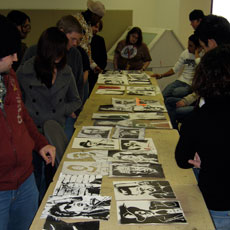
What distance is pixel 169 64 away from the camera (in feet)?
19.8

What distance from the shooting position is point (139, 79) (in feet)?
14.0

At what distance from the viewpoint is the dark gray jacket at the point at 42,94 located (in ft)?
7.93

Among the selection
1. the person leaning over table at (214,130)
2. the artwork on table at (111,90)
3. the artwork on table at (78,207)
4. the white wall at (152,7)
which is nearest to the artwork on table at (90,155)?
the artwork on table at (78,207)

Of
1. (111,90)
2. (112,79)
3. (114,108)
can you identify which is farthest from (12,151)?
(112,79)

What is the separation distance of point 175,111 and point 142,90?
0.66m

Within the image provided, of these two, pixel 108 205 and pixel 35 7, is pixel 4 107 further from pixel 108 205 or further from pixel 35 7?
pixel 35 7

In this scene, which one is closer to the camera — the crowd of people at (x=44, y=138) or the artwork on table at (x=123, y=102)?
the crowd of people at (x=44, y=138)

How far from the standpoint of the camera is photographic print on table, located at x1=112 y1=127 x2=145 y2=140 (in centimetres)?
237

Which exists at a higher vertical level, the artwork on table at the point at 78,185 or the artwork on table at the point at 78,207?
the artwork on table at the point at 78,207

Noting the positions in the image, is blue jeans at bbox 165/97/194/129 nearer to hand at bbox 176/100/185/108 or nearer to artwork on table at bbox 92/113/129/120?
hand at bbox 176/100/185/108

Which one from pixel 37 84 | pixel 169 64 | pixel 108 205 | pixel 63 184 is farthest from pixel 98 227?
pixel 169 64

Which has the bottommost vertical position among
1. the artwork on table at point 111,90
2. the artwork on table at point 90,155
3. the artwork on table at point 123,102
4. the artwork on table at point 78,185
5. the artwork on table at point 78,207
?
the artwork on table at point 111,90

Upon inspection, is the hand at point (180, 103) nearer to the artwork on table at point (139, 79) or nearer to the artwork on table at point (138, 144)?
the artwork on table at point (139, 79)

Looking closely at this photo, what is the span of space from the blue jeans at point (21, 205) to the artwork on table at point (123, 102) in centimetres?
157
